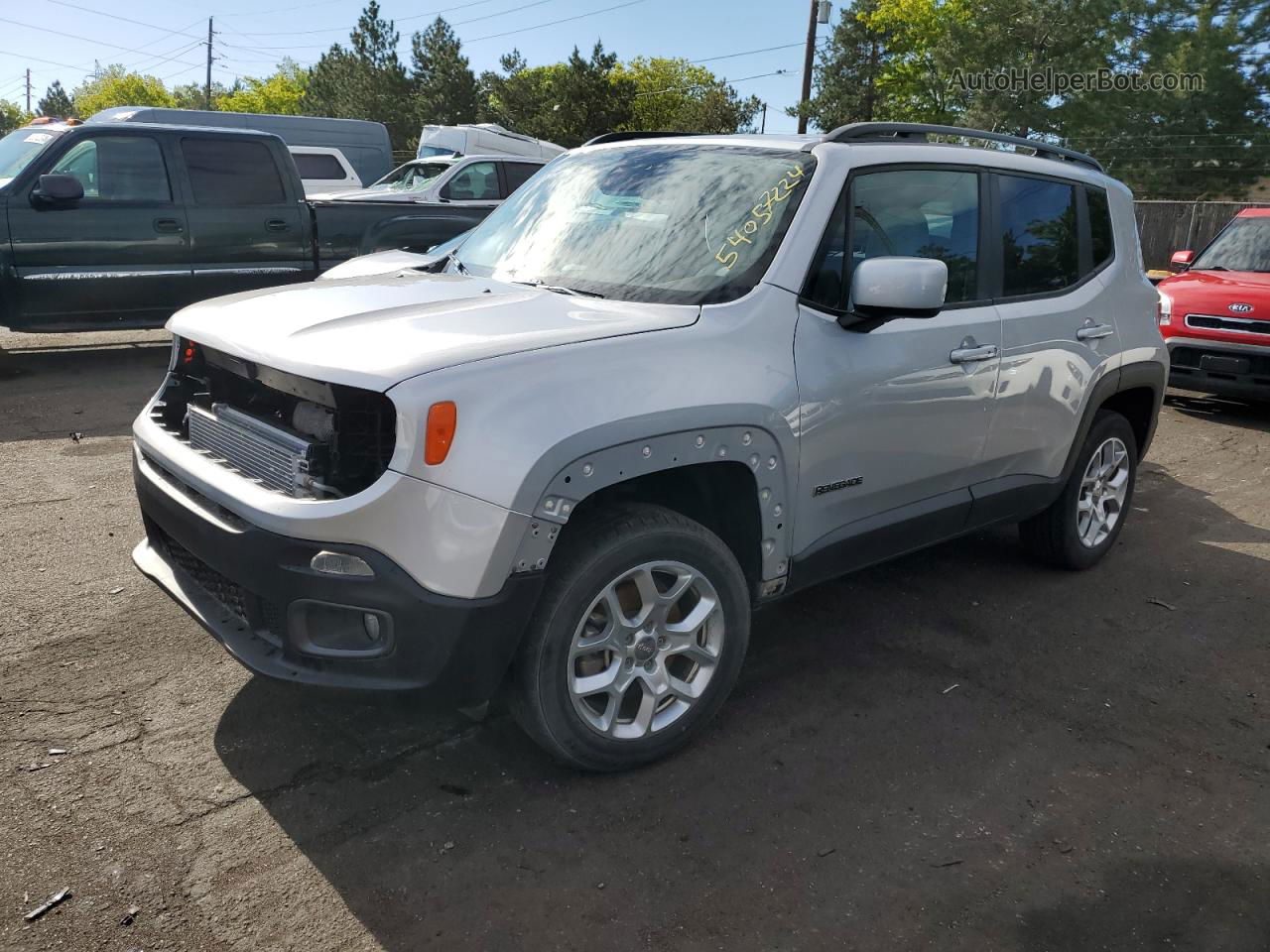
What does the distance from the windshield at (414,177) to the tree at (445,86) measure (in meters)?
44.1

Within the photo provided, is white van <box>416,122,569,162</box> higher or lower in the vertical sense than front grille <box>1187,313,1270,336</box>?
higher

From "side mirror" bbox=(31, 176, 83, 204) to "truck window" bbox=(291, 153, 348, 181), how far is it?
376 inches

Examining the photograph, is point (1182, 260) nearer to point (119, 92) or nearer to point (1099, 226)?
point (1099, 226)

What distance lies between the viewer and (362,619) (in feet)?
9.02

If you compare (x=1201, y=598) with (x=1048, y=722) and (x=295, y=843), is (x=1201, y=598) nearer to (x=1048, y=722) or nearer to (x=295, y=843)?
(x=1048, y=722)

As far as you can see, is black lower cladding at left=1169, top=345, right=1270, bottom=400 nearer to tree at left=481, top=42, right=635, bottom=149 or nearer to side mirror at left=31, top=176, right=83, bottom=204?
side mirror at left=31, top=176, right=83, bottom=204

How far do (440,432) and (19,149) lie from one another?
867 centimetres

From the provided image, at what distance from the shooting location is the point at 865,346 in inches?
137

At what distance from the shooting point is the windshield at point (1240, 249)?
30.4ft

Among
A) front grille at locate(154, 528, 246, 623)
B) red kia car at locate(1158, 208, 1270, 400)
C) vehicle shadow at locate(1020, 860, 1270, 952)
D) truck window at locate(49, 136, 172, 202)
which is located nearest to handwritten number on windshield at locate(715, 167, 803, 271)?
front grille at locate(154, 528, 246, 623)

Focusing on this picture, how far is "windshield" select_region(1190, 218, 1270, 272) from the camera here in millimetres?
9266

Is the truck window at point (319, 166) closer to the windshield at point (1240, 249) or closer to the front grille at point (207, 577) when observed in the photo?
the windshield at point (1240, 249)

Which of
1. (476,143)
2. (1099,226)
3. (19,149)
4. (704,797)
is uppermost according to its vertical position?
(476,143)

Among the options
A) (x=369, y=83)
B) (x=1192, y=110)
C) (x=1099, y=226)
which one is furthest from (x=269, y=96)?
(x=1099, y=226)
